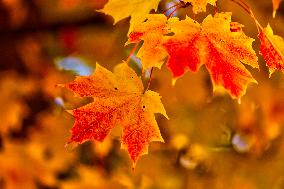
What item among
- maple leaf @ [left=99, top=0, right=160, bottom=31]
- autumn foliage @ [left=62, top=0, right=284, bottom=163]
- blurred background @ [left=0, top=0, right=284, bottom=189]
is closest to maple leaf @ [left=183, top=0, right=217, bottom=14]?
autumn foliage @ [left=62, top=0, right=284, bottom=163]

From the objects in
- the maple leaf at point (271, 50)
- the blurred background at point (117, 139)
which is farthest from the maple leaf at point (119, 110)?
the blurred background at point (117, 139)

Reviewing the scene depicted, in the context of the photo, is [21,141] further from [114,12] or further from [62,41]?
[114,12]

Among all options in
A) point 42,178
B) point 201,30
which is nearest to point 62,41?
point 42,178

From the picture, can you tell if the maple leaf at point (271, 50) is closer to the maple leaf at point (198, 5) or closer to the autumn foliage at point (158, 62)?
the autumn foliage at point (158, 62)

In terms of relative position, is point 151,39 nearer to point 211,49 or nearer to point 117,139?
point 211,49

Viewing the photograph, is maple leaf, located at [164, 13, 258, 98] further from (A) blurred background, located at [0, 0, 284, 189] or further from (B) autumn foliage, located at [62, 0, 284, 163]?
(A) blurred background, located at [0, 0, 284, 189]

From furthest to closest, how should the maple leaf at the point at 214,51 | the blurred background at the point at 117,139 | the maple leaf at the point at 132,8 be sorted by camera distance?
the blurred background at the point at 117,139, the maple leaf at the point at 132,8, the maple leaf at the point at 214,51

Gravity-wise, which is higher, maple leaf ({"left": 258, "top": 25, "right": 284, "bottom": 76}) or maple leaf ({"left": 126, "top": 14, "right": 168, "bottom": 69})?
maple leaf ({"left": 126, "top": 14, "right": 168, "bottom": 69})
